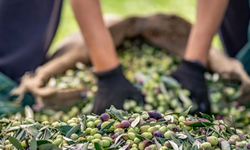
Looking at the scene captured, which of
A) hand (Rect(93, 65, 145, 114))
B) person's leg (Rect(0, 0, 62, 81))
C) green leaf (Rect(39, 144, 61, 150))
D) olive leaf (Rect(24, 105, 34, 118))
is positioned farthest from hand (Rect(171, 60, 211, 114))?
green leaf (Rect(39, 144, 61, 150))

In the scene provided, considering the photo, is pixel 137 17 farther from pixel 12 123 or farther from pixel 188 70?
pixel 12 123

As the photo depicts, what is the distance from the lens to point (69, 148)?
4.15 ft

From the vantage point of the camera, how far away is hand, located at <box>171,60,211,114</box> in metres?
2.21

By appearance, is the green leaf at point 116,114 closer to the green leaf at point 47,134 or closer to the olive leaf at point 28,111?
the green leaf at point 47,134

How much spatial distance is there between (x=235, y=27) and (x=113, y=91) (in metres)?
1.17

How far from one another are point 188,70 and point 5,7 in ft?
3.58

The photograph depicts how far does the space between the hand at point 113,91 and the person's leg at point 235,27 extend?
102cm

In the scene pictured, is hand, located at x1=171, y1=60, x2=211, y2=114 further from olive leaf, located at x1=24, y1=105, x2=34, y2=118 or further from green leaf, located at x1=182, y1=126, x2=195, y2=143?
green leaf, located at x1=182, y1=126, x2=195, y2=143

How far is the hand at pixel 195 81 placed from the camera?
2.21m

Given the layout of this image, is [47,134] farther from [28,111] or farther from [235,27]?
[235,27]

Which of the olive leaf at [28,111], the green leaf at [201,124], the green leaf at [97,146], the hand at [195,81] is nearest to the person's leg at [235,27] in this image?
the hand at [195,81]

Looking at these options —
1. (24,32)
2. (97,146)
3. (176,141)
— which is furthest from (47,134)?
(24,32)

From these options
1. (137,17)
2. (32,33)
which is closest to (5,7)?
(32,33)

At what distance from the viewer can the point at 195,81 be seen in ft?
7.33
